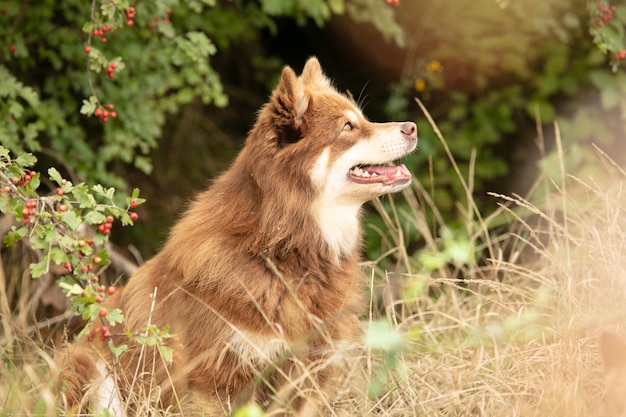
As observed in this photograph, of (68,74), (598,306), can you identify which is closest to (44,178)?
(68,74)

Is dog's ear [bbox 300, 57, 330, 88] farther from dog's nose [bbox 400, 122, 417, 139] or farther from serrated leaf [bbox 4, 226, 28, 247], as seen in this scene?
serrated leaf [bbox 4, 226, 28, 247]

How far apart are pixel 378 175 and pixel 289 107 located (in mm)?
551

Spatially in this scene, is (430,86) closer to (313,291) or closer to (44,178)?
(44,178)

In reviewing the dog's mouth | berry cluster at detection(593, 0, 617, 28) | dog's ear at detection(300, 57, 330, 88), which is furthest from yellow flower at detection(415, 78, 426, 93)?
the dog's mouth

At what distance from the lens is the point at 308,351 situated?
335 cm

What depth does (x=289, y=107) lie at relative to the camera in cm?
346

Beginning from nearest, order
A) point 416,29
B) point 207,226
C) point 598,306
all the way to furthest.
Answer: point 598,306 < point 207,226 < point 416,29

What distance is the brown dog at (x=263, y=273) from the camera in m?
3.31

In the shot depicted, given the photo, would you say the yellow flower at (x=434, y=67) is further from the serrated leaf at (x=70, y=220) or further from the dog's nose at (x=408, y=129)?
the serrated leaf at (x=70, y=220)

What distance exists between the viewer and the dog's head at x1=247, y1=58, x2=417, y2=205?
11.4ft

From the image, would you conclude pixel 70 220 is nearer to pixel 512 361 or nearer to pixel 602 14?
pixel 512 361

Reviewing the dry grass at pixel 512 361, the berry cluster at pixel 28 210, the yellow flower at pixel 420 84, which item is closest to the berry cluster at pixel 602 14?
the dry grass at pixel 512 361

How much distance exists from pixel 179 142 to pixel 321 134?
3888 mm

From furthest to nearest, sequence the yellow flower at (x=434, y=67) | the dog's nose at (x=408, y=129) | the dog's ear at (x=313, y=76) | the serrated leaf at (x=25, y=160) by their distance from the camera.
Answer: the yellow flower at (x=434, y=67) < the dog's ear at (x=313, y=76) < the dog's nose at (x=408, y=129) < the serrated leaf at (x=25, y=160)
